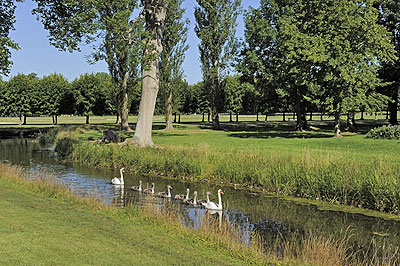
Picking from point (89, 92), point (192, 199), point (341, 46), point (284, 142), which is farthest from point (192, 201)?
point (89, 92)

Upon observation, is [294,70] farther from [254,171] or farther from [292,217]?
[292,217]

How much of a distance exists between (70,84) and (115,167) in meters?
67.1

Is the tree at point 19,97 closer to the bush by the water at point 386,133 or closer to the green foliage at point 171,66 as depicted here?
the green foliage at point 171,66

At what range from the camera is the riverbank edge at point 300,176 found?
1423cm

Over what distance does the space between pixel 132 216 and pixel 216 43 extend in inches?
1949

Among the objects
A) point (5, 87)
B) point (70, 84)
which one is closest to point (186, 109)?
point (70, 84)

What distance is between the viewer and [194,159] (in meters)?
21.6

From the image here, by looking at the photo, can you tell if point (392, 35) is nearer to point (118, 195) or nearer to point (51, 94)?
point (118, 195)

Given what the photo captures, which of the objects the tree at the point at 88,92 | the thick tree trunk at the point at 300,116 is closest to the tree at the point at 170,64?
the thick tree trunk at the point at 300,116

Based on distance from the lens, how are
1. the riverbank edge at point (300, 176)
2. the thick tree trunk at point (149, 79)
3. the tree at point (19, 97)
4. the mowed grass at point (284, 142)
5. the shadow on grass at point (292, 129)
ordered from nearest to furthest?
1. the riverbank edge at point (300, 176)
2. the mowed grass at point (284, 142)
3. the thick tree trunk at point (149, 79)
4. the shadow on grass at point (292, 129)
5. the tree at point (19, 97)

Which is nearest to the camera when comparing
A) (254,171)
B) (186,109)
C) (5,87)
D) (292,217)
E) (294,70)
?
(292,217)

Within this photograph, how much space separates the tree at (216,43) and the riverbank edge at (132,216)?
43564 mm

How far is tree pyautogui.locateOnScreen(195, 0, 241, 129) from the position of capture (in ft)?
190

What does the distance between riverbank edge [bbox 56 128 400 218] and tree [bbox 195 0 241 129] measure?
1392 inches
